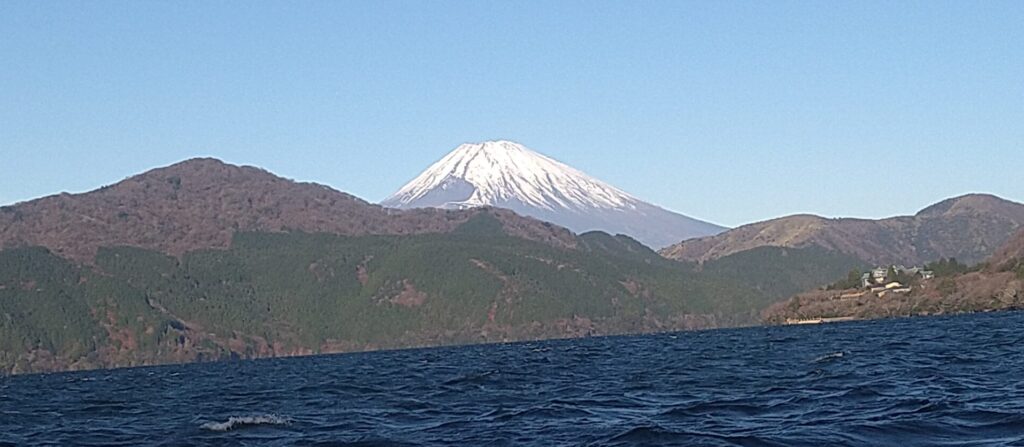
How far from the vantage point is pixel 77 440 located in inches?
1652

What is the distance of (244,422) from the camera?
43594 millimetres

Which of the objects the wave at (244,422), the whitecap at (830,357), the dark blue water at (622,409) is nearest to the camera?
the dark blue water at (622,409)

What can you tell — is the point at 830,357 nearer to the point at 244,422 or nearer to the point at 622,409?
the point at 622,409

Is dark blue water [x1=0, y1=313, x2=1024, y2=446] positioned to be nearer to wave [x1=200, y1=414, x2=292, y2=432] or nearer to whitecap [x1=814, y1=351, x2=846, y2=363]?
wave [x1=200, y1=414, x2=292, y2=432]

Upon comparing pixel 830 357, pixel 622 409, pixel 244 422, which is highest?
pixel 830 357

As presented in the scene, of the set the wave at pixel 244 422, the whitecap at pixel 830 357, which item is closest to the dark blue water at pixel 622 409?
the wave at pixel 244 422

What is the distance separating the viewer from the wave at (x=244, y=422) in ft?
139

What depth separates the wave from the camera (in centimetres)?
4225

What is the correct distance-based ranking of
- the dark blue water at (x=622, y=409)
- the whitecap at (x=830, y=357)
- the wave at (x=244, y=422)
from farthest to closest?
1. the whitecap at (x=830, y=357)
2. the wave at (x=244, y=422)
3. the dark blue water at (x=622, y=409)

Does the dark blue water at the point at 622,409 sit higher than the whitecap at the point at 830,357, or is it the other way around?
the whitecap at the point at 830,357

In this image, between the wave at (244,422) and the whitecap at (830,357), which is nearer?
the wave at (244,422)

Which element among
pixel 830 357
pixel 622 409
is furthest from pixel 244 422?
pixel 830 357

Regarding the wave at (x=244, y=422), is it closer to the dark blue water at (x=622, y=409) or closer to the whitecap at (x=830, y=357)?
the dark blue water at (x=622, y=409)

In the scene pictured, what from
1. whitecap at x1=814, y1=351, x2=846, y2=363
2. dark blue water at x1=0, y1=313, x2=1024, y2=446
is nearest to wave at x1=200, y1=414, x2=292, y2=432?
dark blue water at x1=0, y1=313, x2=1024, y2=446
